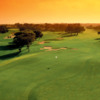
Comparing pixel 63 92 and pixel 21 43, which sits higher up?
pixel 21 43

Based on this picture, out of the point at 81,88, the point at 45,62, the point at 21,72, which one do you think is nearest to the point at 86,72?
the point at 81,88

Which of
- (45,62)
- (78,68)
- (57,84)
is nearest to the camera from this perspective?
(57,84)

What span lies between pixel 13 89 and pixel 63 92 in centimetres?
1059

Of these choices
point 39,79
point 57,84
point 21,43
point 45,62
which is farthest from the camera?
point 21,43

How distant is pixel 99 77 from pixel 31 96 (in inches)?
689

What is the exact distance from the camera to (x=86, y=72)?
3300 cm

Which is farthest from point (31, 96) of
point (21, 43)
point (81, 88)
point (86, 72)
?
point (21, 43)

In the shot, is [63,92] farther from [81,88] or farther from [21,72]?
[21,72]

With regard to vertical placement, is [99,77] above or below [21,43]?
below

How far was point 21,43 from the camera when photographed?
61438mm

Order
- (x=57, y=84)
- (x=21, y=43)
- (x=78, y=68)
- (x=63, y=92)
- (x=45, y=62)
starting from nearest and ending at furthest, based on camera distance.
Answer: (x=63, y=92)
(x=57, y=84)
(x=78, y=68)
(x=45, y=62)
(x=21, y=43)

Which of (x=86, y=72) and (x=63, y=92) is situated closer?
(x=63, y=92)

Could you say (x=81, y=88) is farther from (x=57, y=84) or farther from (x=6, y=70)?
(x=6, y=70)

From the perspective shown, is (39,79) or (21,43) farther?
(21,43)
